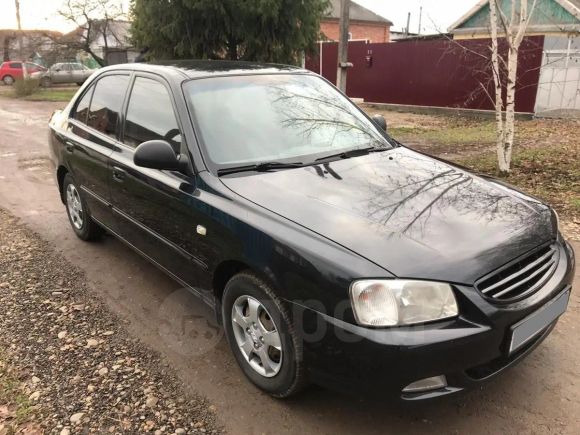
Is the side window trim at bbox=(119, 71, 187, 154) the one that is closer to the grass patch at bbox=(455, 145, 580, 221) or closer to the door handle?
the door handle

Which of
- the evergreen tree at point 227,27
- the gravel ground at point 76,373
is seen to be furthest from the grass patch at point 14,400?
the evergreen tree at point 227,27

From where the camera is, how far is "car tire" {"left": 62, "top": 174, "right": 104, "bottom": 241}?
483cm

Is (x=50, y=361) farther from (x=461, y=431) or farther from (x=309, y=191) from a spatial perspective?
(x=461, y=431)

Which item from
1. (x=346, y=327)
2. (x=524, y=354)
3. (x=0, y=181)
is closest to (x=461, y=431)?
(x=524, y=354)

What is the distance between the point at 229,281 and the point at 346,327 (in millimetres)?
876

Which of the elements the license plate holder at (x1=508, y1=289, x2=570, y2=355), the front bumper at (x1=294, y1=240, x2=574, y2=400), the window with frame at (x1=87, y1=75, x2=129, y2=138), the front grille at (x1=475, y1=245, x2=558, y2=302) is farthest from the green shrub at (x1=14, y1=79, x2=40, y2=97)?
the license plate holder at (x1=508, y1=289, x2=570, y2=355)

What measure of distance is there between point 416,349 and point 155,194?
2026 mm

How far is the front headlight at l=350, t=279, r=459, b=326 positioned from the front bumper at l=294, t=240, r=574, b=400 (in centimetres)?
4

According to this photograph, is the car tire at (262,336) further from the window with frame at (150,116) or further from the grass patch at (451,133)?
the grass patch at (451,133)

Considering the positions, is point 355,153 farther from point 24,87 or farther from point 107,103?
point 24,87

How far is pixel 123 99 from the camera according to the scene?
13.1ft

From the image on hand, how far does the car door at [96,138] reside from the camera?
160 inches

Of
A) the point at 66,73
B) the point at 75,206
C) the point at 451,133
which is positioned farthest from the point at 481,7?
the point at 66,73

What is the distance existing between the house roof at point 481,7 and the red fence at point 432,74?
4141 millimetres
